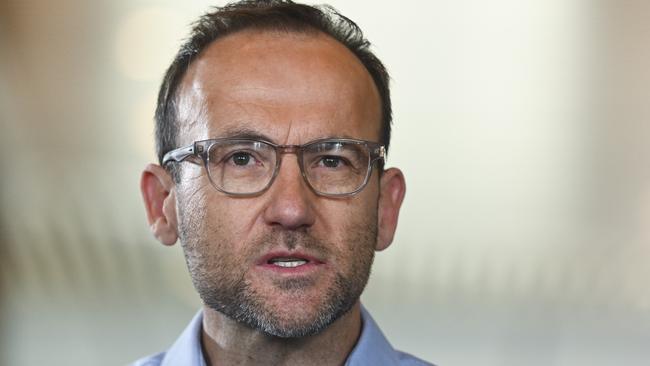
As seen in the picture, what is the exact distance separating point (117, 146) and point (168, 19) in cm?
44

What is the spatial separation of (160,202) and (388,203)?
0.50m

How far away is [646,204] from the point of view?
305 cm

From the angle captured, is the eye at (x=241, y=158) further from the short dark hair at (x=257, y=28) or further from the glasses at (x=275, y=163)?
the short dark hair at (x=257, y=28)

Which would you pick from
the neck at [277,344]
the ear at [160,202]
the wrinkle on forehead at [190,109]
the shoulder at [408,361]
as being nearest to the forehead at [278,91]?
the wrinkle on forehead at [190,109]

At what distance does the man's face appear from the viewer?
173 centimetres

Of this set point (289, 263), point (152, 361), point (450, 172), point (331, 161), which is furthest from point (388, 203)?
point (450, 172)

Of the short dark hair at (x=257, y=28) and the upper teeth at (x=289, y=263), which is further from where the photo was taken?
the short dark hair at (x=257, y=28)

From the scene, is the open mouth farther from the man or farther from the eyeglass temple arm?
the eyeglass temple arm

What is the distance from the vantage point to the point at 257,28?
6.40ft

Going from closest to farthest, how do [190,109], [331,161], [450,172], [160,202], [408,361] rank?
1. [331,161]
2. [190,109]
3. [160,202]
4. [408,361]
5. [450,172]

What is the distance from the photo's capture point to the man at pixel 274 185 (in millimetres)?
1738

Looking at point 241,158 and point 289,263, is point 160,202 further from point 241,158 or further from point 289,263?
point 289,263

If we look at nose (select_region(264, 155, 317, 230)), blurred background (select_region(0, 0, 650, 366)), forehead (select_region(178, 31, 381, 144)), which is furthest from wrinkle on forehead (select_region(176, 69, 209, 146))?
blurred background (select_region(0, 0, 650, 366))

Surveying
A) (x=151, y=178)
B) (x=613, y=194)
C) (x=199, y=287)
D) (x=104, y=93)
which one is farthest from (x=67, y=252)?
(x=613, y=194)
